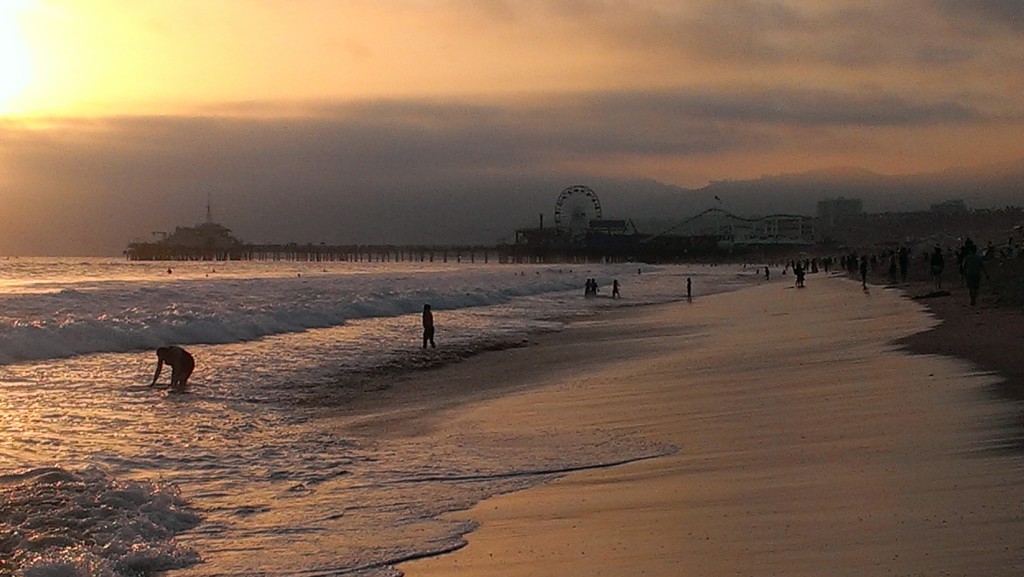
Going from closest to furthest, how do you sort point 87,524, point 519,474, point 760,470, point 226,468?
point 87,524, point 760,470, point 519,474, point 226,468

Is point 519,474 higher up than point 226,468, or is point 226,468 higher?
point 519,474

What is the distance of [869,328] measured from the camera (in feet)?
66.1

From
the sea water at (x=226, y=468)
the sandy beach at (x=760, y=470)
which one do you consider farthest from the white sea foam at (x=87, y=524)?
the sandy beach at (x=760, y=470)

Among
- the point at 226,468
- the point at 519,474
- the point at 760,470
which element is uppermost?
the point at 760,470

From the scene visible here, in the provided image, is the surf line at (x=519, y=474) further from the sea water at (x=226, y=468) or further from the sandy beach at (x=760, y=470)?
the sandy beach at (x=760, y=470)

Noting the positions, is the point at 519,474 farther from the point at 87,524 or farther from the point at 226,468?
the point at 87,524

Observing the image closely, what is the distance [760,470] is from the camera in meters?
7.71

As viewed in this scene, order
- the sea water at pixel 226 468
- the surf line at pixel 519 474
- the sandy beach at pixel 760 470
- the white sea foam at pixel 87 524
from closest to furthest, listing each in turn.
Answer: the sandy beach at pixel 760 470 < the white sea foam at pixel 87 524 < the sea water at pixel 226 468 < the surf line at pixel 519 474

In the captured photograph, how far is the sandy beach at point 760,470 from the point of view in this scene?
18.3ft

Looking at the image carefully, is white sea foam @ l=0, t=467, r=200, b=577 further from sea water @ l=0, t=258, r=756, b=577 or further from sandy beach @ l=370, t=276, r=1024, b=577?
sandy beach @ l=370, t=276, r=1024, b=577

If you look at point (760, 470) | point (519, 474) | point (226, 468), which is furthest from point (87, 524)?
point (760, 470)

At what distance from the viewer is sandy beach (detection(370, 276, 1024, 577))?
18.3 ft

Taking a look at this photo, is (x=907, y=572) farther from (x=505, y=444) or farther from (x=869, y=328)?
(x=869, y=328)

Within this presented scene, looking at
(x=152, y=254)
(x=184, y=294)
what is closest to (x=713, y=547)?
(x=184, y=294)
